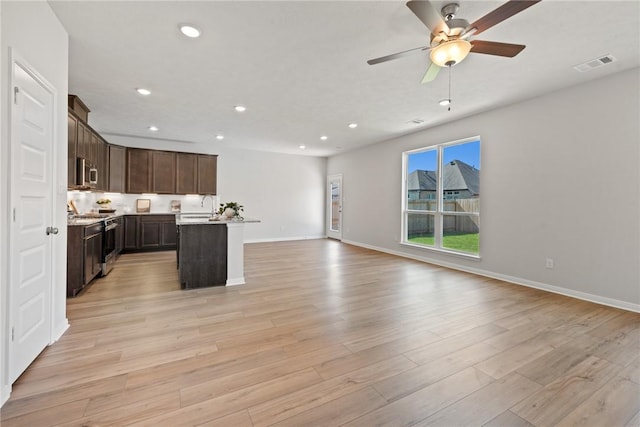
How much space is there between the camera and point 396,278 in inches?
170

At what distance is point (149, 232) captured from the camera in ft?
20.8

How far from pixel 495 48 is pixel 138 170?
7.20 m

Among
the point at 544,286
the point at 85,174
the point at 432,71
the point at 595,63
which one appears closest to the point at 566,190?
the point at 544,286

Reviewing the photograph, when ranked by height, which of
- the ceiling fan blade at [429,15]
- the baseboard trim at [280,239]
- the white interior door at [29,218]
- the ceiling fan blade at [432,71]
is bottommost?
the baseboard trim at [280,239]

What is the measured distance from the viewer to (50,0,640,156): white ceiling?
2.21 metres

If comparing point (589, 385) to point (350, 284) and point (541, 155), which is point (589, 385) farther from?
point (541, 155)

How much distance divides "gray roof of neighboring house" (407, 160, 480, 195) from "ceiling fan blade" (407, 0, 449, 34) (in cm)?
335

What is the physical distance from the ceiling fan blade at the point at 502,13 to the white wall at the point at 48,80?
305cm

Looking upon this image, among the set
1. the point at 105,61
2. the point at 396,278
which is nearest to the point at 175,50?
the point at 105,61

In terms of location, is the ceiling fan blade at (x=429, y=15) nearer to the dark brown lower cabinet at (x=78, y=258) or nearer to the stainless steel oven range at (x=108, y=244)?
the dark brown lower cabinet at (x=78, y=258)

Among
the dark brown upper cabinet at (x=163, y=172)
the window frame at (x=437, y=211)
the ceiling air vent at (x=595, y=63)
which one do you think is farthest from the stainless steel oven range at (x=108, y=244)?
the ceiling air vent at (x=595, y=63)

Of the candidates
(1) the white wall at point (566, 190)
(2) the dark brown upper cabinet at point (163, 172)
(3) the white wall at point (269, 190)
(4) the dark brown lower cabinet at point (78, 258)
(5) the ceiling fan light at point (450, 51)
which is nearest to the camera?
(5) the ceiling fan light at point (450, 51)

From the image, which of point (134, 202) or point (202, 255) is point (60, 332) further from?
point (134, 202)

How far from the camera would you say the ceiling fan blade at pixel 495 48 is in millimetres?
2145
